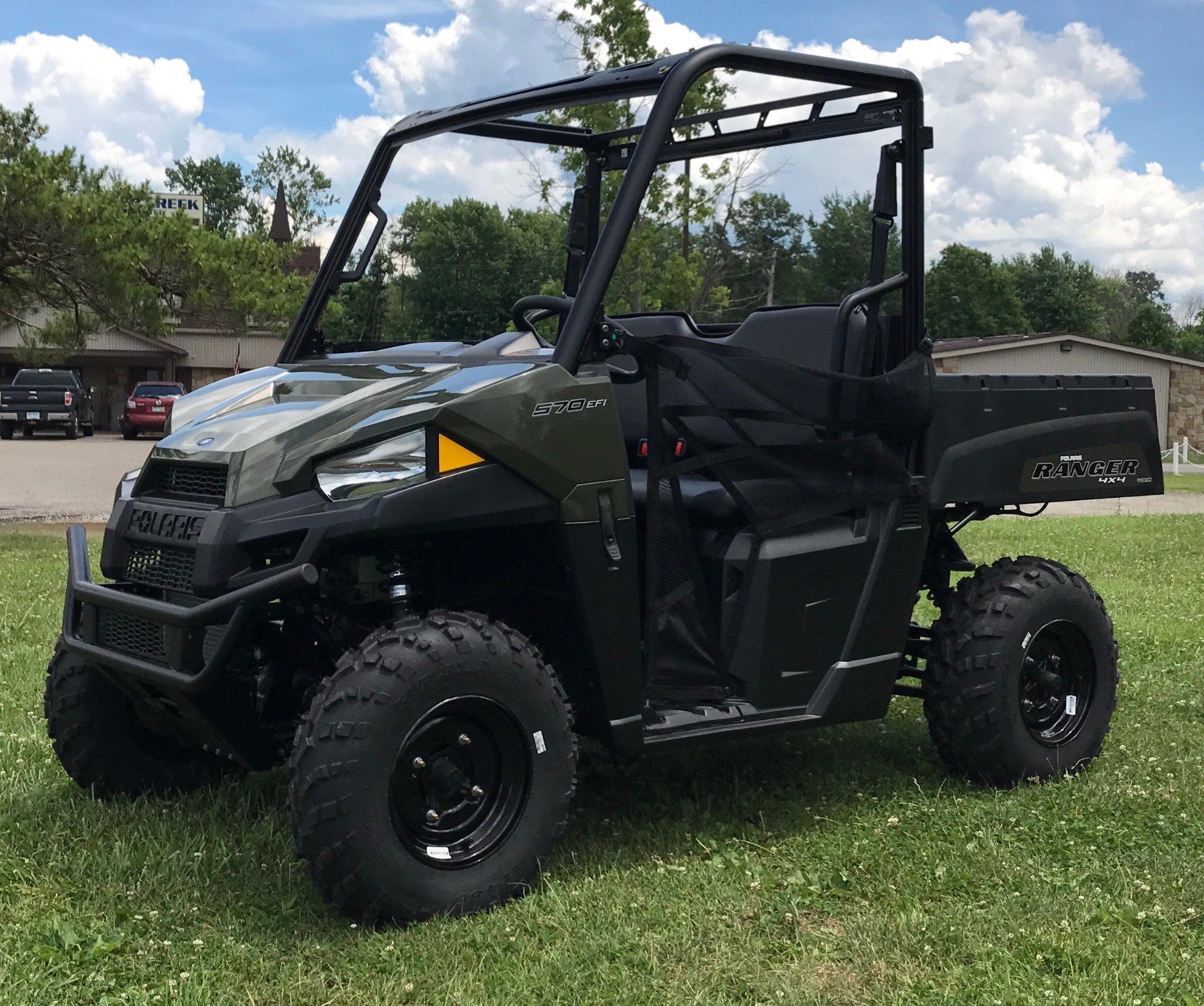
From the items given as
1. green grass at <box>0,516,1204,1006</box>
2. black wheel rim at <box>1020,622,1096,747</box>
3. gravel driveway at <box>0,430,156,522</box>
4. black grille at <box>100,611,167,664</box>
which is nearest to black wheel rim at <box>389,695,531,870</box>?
green grass at <box>0,516,1204,1006</box>

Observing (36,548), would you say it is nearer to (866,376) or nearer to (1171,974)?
(866,376)

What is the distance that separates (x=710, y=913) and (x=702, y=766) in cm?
151

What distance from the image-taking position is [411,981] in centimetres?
345

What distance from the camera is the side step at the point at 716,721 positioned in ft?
13.8

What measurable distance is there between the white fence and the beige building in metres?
0.96

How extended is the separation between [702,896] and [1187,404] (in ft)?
146

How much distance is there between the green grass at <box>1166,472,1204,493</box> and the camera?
2370 centimetres

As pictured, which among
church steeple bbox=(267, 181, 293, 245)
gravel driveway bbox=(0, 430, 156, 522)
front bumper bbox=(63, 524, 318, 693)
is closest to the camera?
front bumper bbox=(63, 524, 318, 693)

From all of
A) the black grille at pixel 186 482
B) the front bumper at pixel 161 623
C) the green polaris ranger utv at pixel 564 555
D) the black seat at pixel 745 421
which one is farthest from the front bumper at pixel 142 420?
Result: the black grille at pixel 186 482

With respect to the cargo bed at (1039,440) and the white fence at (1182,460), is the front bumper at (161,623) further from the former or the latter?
the white fence at (1182,460)

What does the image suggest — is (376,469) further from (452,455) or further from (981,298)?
(981,298)

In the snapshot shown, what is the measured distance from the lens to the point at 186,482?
399 centimetres

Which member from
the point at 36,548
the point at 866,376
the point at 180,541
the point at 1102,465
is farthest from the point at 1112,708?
the point at 36,548

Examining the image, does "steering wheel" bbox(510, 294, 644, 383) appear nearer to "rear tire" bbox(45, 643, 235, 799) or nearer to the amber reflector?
the amber reflector
